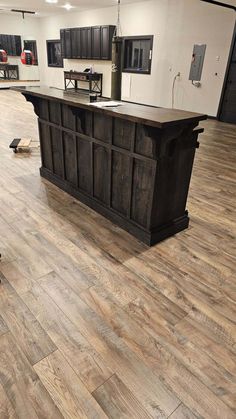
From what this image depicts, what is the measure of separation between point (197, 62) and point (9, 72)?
9.83m

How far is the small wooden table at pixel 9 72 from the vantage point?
12823mm

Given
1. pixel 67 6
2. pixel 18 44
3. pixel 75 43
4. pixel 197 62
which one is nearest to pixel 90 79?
pixel 75 43

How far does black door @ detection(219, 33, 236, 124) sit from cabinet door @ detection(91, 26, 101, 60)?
15.4 ft

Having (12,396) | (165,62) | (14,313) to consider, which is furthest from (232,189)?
(165,62)

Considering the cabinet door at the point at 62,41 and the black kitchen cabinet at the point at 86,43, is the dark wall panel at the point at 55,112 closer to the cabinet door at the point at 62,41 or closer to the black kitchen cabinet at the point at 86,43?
the black kitchen cabinet at the point at 86,43

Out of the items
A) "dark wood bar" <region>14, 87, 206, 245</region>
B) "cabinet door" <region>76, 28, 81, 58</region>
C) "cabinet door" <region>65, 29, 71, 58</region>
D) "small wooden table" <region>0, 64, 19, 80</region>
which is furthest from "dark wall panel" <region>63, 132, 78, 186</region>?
"small wooden table" <region>0, 64, 19, 80</region>

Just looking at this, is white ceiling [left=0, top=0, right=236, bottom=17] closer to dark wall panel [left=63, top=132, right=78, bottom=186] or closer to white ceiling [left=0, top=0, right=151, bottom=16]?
white ceiling [left=0, top=0, right=151, bottom=16]

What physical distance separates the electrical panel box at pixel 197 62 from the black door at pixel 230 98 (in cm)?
77

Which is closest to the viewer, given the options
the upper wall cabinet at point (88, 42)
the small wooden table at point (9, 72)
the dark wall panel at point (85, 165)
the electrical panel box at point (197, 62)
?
the dark wall panel at point (85, 165)

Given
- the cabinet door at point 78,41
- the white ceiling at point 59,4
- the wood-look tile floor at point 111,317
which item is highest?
the white ceiling at point 59,4

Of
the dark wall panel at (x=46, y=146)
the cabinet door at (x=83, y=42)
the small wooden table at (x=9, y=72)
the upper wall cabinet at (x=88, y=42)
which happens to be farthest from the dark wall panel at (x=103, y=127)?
the small wooden table at (x=9, y=72)

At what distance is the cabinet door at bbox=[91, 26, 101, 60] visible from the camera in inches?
362

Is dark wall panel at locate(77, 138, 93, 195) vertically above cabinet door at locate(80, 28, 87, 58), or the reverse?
cabinet door at locate(80, 28, 87, 58)

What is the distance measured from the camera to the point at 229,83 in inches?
272
